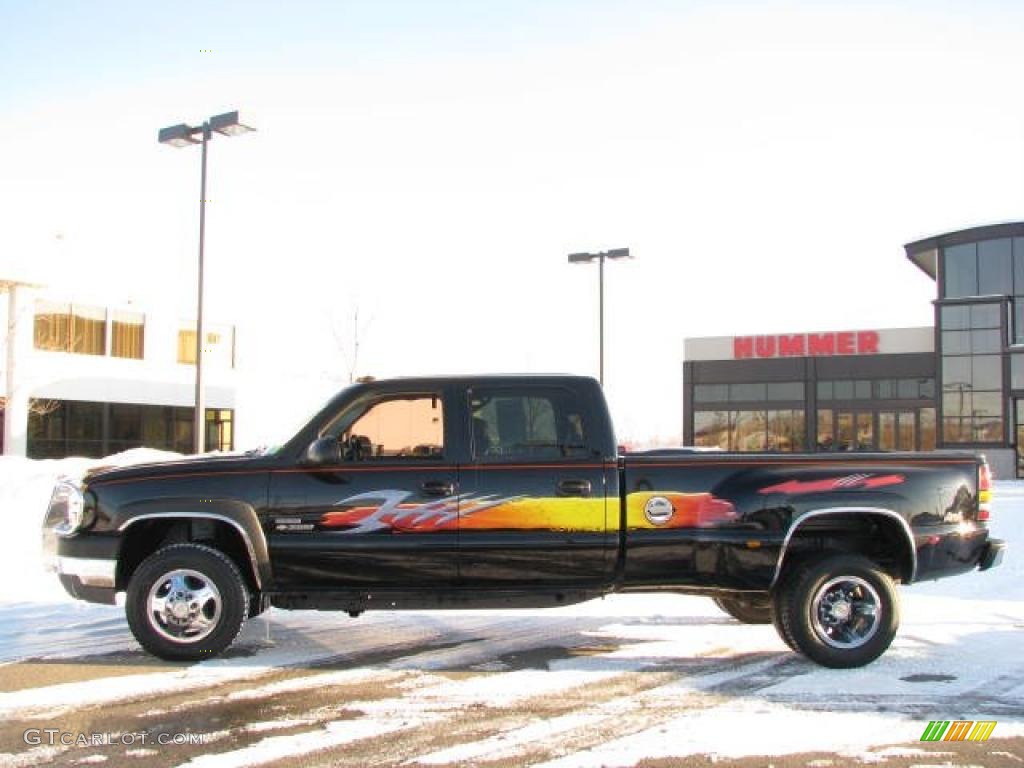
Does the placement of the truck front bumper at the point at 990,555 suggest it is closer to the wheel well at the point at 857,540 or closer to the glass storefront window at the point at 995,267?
the wheel well at the point at 857,540

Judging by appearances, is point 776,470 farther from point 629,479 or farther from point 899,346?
point 899,346

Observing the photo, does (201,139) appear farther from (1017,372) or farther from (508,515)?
(1017,372)

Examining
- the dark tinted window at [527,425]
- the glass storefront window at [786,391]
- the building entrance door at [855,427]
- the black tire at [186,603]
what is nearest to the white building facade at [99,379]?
the glass storefront window at [786,391]

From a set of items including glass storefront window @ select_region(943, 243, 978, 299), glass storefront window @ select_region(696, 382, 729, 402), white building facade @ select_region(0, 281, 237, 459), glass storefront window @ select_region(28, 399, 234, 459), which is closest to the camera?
white building facade @ select_region(0, 281, 237, 459)

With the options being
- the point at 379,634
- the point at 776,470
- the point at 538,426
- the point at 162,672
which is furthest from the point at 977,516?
the point at 162,672

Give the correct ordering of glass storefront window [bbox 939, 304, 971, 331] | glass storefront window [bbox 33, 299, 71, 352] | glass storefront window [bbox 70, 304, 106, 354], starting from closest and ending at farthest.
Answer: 1. glass storefront window [bbox 33, 299, 71, 352]
2. glass storefront window [bbox 939, 304, 971, 331]
3. glass storefront window [bbox 70, 304, 106, 354]

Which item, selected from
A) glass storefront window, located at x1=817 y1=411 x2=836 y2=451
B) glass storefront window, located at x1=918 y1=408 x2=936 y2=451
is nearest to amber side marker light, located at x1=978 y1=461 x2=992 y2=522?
glass storefront window, located at x1=918 y1=408 x2=936 y2=451

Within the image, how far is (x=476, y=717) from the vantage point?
559cm

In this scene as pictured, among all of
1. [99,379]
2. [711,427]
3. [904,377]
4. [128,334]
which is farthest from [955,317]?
[128,334]

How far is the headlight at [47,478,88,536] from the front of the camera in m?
6.90

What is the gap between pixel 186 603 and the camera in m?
6.82

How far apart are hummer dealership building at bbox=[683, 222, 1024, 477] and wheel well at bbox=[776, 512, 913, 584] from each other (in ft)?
95.5

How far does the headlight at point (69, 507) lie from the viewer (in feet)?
22.6

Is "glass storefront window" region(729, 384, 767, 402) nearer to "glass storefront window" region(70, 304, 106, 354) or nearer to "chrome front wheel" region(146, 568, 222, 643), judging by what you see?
"glass storefront window" region(70, 304, 106, 354)
